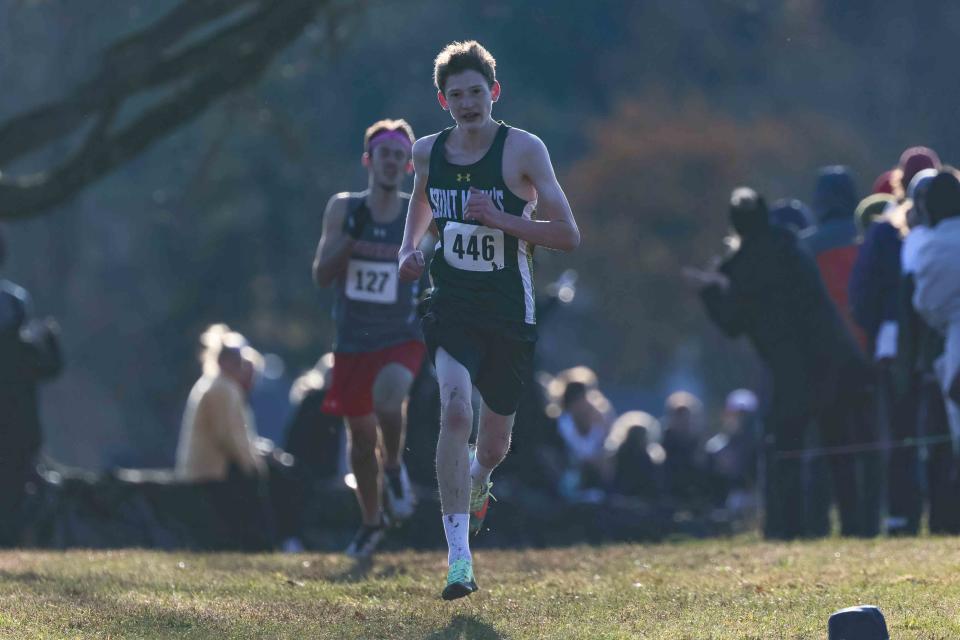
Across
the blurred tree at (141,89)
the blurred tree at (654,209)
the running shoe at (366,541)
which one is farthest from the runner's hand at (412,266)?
the blurred tree at (654,209)

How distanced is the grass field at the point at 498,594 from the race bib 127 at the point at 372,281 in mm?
1386

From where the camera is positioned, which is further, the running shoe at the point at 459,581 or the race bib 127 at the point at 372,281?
the race bib 127 at the point at 372,281

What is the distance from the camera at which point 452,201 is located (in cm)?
807

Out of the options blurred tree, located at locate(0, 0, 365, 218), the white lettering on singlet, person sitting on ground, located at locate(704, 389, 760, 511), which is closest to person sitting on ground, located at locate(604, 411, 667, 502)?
person sitting on ground, located at locate(704, 389, 760, 511)

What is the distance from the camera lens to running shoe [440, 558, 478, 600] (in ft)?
24.6

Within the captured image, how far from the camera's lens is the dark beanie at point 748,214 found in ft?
41.8

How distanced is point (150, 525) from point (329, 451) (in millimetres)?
1755

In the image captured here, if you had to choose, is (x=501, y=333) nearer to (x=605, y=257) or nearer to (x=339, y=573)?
(x=339, y=573)

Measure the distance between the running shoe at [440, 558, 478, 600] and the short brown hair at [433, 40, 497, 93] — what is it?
6.42 feet

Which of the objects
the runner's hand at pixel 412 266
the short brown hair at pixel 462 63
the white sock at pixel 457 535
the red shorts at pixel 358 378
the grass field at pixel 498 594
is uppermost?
the short brown hair at pixel 462 63

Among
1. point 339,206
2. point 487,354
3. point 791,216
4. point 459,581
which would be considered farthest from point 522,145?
point 791,216

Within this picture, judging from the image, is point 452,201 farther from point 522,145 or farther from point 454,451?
point 454,451

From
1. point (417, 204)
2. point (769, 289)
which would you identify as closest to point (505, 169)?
point (417, 204)

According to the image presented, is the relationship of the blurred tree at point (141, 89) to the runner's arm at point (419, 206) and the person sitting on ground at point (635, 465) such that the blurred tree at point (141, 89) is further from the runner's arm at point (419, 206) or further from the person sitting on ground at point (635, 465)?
the runner's arm at point (419, 206)
